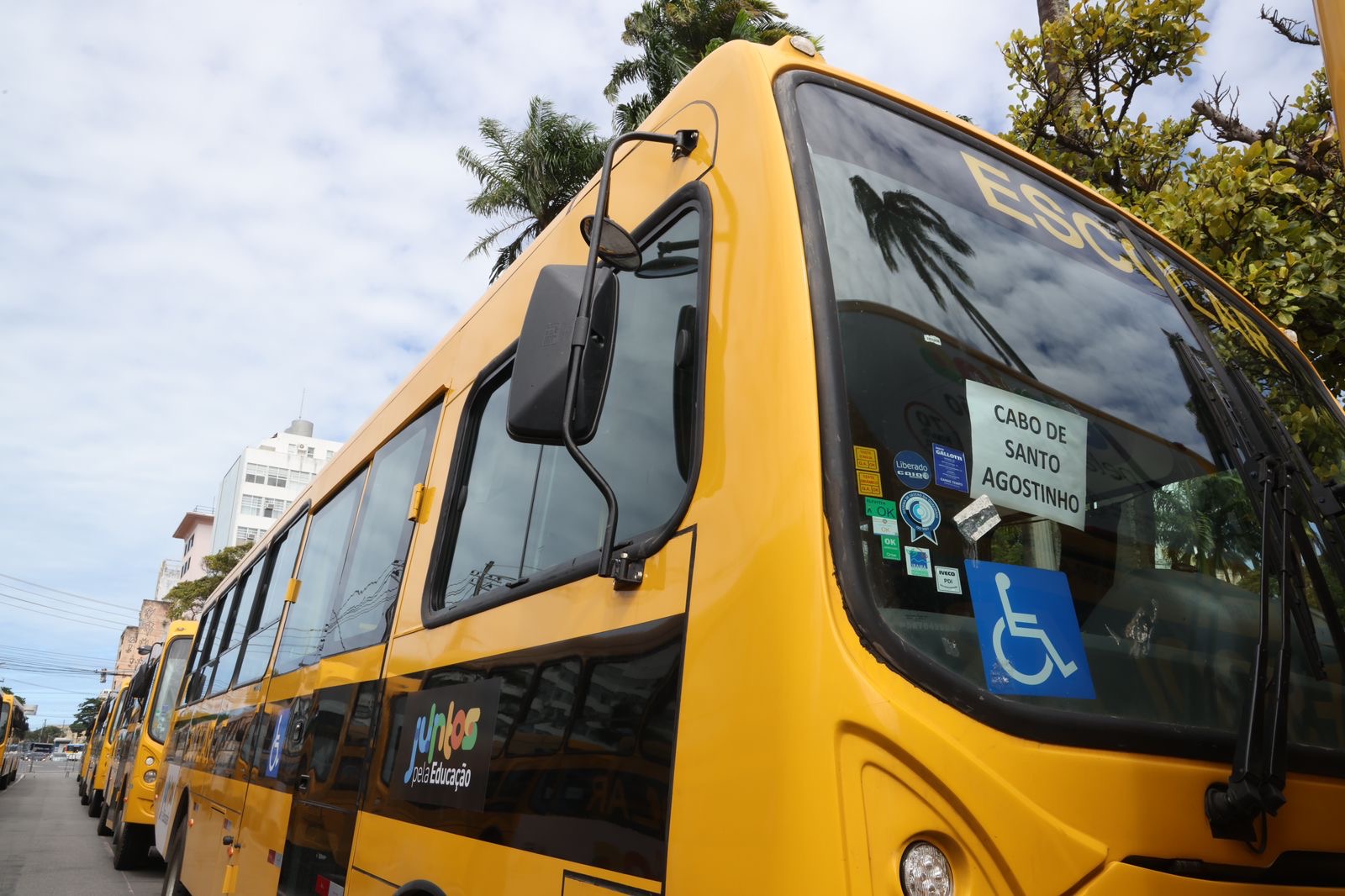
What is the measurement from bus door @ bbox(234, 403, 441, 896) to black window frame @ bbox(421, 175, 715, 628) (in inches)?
11.9

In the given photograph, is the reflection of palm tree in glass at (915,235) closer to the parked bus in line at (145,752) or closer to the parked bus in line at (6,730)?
the parked bus in line at (145,752)

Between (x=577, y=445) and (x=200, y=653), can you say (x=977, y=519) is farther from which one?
(x=200, y=653)

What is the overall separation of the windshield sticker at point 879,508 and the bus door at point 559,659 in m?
0.31

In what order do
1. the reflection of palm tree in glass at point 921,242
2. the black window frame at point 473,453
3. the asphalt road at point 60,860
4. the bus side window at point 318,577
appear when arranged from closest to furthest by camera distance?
the black window frame at point 473,453, the reflection of palm tree in glass at point 921,242, the bus side window at point 318,577, the asphalt road at point 60,860

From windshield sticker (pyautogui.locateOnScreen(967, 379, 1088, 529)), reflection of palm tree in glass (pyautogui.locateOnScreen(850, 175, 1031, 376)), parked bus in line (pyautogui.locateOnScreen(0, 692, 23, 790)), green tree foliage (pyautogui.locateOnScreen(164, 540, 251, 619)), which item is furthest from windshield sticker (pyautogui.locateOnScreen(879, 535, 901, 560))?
green tree foliage (pyautogui.locateOnScreen(164, 540, 251, 619))

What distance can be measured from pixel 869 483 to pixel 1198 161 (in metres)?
5.77

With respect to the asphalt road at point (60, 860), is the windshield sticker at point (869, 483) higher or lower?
higher

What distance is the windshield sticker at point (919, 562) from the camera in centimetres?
157

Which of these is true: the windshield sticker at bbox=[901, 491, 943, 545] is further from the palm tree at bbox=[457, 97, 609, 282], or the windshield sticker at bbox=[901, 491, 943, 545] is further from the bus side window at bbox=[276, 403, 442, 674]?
the palm tree at bbox=[457, 97, 609, 282]

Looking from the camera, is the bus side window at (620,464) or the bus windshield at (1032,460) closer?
the bus windshield at (1032,460)

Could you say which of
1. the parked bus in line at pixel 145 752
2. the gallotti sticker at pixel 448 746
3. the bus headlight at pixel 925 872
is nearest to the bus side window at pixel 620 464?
the gallotti sticker at pixel 448 746

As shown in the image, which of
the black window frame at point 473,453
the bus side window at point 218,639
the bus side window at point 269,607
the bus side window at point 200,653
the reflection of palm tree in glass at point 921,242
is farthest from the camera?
the bus side window at point 200,653

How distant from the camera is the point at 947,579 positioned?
1.58 m

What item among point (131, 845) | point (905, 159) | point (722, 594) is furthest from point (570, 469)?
point (131, 845)
